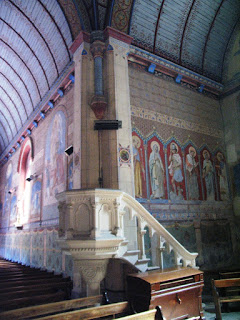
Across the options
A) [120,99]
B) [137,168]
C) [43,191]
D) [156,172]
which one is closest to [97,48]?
[120,99]

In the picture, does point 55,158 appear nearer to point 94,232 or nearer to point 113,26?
point 113,26

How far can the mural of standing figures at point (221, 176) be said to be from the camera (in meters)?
9.58

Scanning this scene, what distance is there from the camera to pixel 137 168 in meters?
7.72

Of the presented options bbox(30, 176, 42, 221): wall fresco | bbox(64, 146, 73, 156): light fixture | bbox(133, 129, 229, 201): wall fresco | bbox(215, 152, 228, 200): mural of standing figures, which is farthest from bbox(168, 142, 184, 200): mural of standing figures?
bbox(30, 176, 42, 221): wall fresco

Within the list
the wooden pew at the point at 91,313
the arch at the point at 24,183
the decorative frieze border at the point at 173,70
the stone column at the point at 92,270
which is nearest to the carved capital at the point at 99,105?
the decorative frieze border at the point at 173,70

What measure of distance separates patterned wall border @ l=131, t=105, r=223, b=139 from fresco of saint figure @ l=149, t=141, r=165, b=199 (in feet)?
2.70

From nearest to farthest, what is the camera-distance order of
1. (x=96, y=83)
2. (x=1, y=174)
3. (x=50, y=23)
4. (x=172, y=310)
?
(x=172, y=310)
(x=96, y=83)
(x=50, y=23)
(x=1, y=174)

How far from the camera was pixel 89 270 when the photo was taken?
5.00 metres

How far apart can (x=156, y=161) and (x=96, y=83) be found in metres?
2.74

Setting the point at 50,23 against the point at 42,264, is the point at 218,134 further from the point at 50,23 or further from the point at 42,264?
the point at 42,264

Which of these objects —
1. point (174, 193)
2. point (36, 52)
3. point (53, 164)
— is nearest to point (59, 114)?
point (53, 164)

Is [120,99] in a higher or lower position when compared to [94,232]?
higher

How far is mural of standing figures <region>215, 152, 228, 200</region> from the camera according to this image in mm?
9578

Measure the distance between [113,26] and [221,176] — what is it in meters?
5.89
